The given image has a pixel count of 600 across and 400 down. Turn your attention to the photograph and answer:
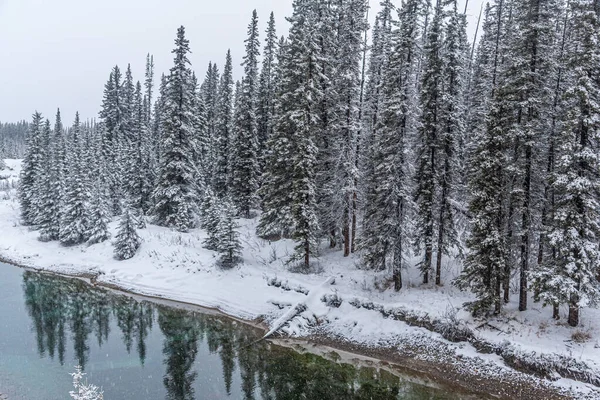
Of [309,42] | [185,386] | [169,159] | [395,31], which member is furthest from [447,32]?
[169,159]

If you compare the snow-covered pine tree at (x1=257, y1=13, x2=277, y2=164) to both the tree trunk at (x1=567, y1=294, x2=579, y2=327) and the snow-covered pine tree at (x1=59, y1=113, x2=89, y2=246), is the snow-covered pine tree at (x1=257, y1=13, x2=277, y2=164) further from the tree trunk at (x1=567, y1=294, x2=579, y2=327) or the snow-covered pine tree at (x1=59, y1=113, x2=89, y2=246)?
the tree trunk at (x1=567, y1=294, x2=579, y2=327)

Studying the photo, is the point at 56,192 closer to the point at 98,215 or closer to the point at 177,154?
the point at 98,215

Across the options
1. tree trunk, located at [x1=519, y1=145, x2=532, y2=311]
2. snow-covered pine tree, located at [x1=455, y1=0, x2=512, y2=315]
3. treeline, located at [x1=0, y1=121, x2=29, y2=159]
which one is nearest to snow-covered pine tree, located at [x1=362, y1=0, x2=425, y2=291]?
snow-covered pine tree, located at [x1=455, y1=0, x2=512, y2=315]

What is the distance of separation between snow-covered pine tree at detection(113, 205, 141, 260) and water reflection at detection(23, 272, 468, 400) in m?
4.64

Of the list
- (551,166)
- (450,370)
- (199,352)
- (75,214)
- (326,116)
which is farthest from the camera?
(75,214)

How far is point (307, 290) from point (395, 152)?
10.1m

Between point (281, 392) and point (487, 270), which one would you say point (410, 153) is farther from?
point (281, 392)

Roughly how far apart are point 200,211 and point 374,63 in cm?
2306

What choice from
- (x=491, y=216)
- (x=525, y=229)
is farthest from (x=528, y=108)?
(x=525, y=229)

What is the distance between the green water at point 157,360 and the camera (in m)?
16.3

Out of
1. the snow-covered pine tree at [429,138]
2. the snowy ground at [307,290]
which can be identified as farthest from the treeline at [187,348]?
the snow-covered pine tree at [429,138]

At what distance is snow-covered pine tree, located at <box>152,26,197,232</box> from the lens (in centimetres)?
3784

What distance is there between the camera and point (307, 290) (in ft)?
80.9

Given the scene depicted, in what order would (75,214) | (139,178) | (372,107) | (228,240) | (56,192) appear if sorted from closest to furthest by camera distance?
(228,240)
(372,107)
(75,214)
(56,192)
(139,178)
